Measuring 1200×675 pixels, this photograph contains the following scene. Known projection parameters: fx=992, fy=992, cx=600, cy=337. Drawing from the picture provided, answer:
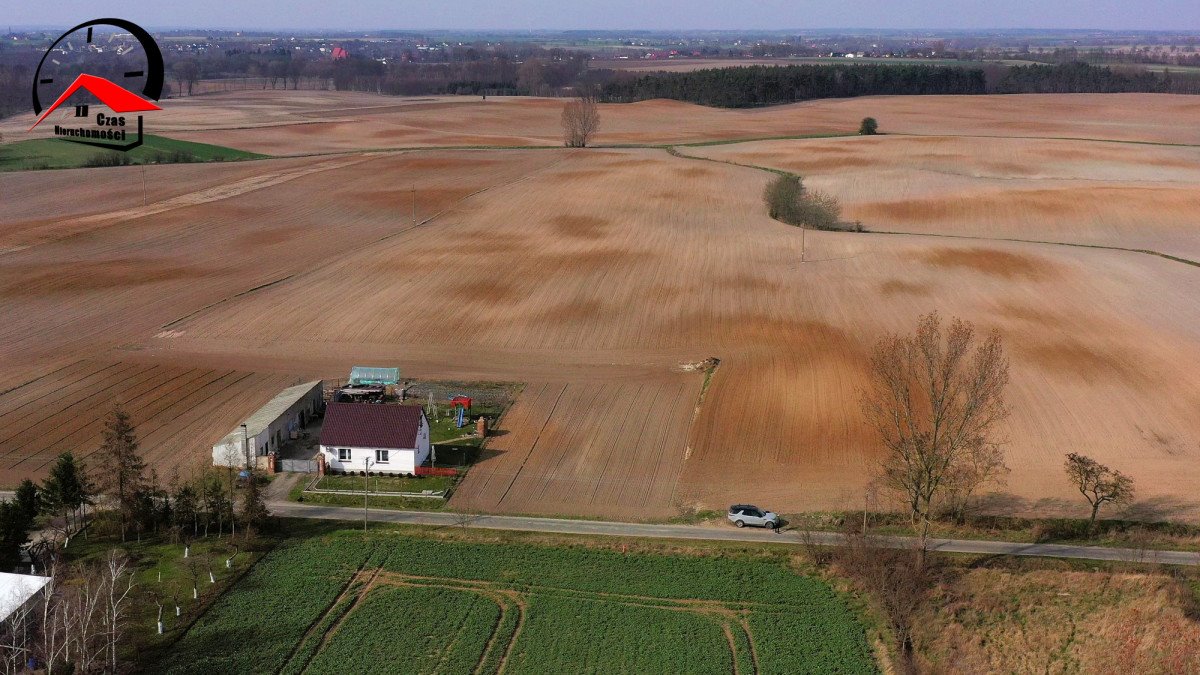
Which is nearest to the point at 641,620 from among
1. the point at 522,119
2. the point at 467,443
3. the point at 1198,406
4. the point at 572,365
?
the point at 467,443

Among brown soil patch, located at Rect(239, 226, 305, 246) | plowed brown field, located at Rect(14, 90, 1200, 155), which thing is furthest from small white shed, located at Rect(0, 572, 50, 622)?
plowed brown field, located at Rect(14, 90, 1200, 155)

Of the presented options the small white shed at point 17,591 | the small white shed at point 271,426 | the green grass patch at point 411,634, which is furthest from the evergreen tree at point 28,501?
the green grass patch at point 411,634

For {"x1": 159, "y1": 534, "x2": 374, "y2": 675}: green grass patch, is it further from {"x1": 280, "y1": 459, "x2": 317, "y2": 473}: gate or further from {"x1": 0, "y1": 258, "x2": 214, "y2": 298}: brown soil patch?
{"x1": 0, "y1": 258, "x2": 214, "y2": 298}: brown soil patch

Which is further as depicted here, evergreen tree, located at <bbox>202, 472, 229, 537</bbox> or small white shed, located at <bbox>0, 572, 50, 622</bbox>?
evergreen tree, located at <bbox>202, 472, 229, 537</bbox>

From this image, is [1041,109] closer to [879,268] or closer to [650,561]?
[879,268]

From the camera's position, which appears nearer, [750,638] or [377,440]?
[750,638]

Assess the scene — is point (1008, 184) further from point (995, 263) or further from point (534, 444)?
point (534, 444)

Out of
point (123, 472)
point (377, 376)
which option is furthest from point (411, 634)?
point (377, 376)
